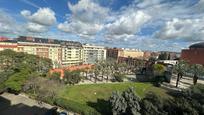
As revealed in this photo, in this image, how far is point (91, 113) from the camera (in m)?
23.0

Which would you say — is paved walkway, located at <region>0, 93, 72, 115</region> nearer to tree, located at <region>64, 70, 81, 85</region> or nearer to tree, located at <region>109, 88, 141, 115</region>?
tree, located at <region>109, 88, 141, 115</region>

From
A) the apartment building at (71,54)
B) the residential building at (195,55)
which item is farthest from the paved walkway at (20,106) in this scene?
the residential building at (195,55)

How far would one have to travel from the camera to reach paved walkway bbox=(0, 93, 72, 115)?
2455 centimetres

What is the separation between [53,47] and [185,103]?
82.3 metres

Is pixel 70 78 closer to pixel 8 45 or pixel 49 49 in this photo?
pixel 8 45

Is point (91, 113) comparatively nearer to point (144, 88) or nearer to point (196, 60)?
point (144, 88)

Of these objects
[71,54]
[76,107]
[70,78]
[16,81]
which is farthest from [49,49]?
[76,107]

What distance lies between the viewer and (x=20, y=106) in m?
26.5

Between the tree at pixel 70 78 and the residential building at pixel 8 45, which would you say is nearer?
the tree at pixel 70 78

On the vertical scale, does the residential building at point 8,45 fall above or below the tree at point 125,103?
above

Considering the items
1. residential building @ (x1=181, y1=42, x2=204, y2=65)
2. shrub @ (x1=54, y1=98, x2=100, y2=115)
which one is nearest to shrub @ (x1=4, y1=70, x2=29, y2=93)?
shrub @ (x1=54, y1=98, x2=100, y2=115)

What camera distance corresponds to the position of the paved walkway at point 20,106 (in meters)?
24.5

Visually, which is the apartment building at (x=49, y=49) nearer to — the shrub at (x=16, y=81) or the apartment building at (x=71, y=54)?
the apartment building at (x=71, y=54)

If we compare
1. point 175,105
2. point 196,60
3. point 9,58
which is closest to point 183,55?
point 196,60
